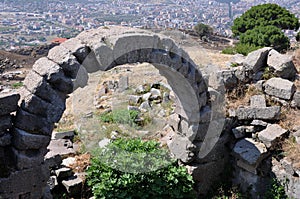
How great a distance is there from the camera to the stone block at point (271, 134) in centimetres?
781

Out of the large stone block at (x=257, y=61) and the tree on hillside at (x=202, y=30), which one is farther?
the tree on hillside at (x=202, y=30)

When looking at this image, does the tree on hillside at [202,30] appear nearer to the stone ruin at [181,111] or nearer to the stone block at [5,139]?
the stone ruin at [181,111]

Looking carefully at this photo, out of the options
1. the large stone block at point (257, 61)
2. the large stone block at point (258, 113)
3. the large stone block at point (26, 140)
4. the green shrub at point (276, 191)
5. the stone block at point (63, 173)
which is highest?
the large stone block at point (257, 61)

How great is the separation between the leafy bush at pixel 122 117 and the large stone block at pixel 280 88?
152 inches

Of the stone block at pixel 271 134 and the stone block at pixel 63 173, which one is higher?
the stone block at pixel 271 134

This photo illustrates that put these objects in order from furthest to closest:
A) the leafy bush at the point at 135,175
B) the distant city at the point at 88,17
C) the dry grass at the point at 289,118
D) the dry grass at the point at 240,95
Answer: the distant city at the point at 88,17
the dry grass at the point at 240,95
the dry grass at the point at 289,118
the leafy bush at the point at 135,175

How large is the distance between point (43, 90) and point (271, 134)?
511cm

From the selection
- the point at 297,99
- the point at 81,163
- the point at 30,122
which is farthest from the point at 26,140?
the point at 297,99

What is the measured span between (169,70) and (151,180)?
2.15m

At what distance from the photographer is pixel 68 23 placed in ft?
174

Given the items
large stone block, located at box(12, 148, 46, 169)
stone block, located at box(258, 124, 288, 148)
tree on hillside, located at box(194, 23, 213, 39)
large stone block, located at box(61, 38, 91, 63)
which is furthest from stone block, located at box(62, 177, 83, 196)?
tree on hillside, located at box(194, 23, 213, 39)

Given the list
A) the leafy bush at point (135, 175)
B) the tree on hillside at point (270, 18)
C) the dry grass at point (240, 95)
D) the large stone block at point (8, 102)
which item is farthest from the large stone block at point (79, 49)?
the tree on hillside at point (270, 18)

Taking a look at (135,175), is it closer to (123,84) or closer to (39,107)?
(39,107)

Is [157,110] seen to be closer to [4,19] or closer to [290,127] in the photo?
[290,127]
